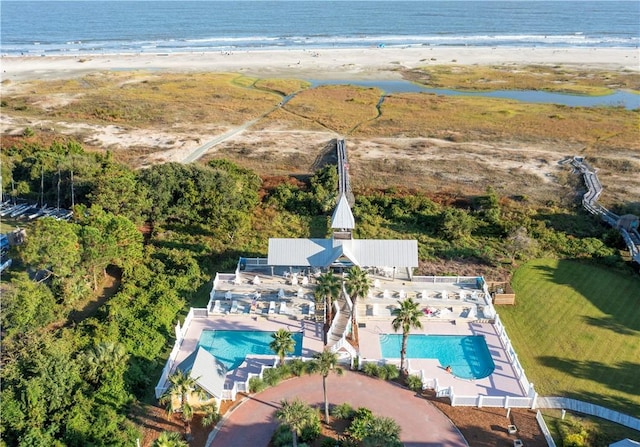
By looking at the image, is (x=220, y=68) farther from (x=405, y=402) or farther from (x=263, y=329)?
(x=405, y=402)

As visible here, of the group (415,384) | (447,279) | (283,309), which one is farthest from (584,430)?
(283,309)

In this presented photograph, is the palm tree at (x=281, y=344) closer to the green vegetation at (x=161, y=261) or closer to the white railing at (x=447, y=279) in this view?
the green vegetation at (x=161, y=261)

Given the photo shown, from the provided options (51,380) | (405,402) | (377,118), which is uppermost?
(377,118)

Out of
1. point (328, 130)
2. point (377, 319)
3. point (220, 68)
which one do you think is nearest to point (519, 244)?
point (377, 319)

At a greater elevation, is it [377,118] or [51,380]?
[377,118]

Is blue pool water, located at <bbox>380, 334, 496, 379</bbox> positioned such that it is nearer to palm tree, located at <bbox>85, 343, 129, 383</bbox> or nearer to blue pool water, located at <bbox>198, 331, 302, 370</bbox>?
blue pool water, located at <bbox>198, 331, 302, 370</bbox>

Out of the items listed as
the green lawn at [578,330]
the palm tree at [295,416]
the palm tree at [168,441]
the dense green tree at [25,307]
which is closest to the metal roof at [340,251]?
the green lawn at [578,330]

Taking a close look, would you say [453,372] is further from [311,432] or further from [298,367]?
[311,432]
